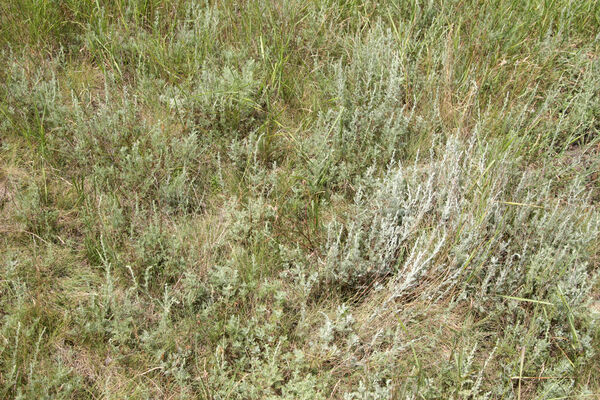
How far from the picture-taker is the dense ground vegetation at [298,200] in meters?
2.33

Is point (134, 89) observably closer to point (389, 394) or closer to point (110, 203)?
point (110, 203)

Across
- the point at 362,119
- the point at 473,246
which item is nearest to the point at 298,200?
the point at 362,119

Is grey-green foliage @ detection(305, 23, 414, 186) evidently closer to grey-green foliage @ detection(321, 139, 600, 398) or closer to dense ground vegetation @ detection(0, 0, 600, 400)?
dense ground vegetation @ detection(0, 0, 600, 400)

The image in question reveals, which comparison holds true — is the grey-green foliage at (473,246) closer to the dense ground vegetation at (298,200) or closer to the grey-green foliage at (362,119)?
the dense ground vegetation at (298,200)

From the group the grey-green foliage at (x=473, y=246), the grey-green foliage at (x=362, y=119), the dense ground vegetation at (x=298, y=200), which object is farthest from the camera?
the grey-green foliage at (x=362, y=119)

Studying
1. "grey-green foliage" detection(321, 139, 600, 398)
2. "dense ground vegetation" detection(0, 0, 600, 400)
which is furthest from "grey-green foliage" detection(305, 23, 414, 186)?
"grey-green foliage" detection(321, 139, 600, 398)

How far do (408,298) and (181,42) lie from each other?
243 centimetres

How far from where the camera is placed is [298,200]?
292 centimetres

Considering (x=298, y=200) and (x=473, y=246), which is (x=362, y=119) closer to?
(x=298, y=200)

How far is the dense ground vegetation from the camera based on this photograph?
7.63 ft

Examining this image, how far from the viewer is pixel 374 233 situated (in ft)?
8.83

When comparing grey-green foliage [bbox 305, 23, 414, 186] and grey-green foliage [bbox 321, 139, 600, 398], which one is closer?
grey-green foliage [bbox 321, 139, 600, 398]

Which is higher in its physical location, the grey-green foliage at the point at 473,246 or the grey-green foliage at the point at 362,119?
the grey-green foliage at the point at 362,119

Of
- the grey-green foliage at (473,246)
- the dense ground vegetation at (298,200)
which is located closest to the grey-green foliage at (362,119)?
the dense ground vegetation at (298,200)
